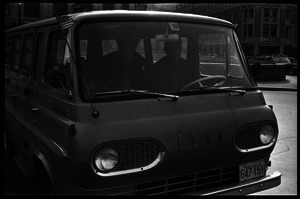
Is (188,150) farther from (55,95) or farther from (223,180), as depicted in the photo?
(55,95)

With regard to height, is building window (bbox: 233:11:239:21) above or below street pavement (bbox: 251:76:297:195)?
above

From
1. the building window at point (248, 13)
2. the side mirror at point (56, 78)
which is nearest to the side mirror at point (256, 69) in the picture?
the side mirror at point (56, 78)

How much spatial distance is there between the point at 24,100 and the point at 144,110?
180 centimetres

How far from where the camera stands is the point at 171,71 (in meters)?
3.56

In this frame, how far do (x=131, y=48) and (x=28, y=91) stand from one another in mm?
1404

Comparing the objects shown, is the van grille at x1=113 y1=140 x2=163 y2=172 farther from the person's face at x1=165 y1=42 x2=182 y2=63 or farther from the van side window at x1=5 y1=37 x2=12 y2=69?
the van side window at x1=5 y1=37 x2=12 y2=69

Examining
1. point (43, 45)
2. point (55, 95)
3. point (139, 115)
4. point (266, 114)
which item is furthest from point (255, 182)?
point (43, 45)

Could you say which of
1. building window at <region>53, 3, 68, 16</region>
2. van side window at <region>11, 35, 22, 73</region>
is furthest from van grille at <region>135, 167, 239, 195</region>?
van side window at <region>11, 35, 22, 73</region>

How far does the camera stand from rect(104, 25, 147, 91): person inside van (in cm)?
328

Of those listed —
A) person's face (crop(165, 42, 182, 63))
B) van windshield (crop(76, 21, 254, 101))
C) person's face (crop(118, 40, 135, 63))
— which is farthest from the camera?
person's face (crop(165, 42, 182, 63))

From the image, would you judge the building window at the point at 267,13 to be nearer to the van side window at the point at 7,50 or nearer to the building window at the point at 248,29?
the building window at the point at 248,29

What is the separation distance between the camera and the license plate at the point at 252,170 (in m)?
3.52

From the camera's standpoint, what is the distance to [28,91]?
413cm

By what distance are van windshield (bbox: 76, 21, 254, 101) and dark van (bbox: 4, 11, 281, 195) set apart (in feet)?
0.03
